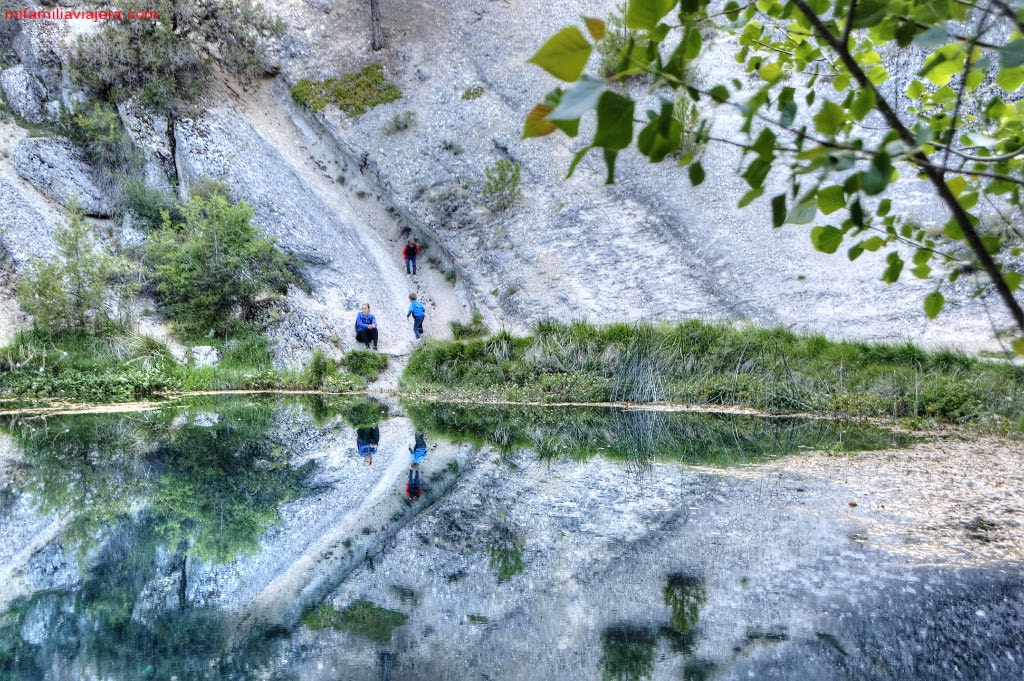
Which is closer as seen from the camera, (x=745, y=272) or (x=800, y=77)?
(x=745, y=272)

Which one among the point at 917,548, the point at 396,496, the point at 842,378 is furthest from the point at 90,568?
the point at 842,378

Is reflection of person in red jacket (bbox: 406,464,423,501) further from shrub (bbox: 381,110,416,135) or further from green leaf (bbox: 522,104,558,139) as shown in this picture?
shrub (bbox: 381,110,416,135)

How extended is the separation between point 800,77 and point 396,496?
22121 mm

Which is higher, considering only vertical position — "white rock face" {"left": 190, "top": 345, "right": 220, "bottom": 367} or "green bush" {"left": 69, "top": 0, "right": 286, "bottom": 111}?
"green bush" {"left": 69, "top": 0, "right": 286, "bottom": 111}

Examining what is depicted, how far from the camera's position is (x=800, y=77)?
22469 mm

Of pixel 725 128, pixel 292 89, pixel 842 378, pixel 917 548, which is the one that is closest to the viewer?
pixel 917 548

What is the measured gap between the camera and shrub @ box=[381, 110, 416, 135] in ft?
80.5

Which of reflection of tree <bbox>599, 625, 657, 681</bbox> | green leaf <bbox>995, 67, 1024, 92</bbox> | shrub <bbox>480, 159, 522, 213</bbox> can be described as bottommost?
reflection of tree <bbox>599, 625, 657, 681</bbox>

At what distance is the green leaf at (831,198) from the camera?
128 centimetres

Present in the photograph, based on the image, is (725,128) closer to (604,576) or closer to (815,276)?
(815,276)

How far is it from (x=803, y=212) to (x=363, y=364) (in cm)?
1535

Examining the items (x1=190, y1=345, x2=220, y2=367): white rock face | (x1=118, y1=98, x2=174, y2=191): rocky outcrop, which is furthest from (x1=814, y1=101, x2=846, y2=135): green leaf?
(x1=118, y1=98, x2=174, y2=191): rocky outcrop

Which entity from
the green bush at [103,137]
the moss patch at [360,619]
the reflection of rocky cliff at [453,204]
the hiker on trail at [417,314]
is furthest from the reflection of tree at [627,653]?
the green bush at [103,137]

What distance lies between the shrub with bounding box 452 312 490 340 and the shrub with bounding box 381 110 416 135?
8.46m
